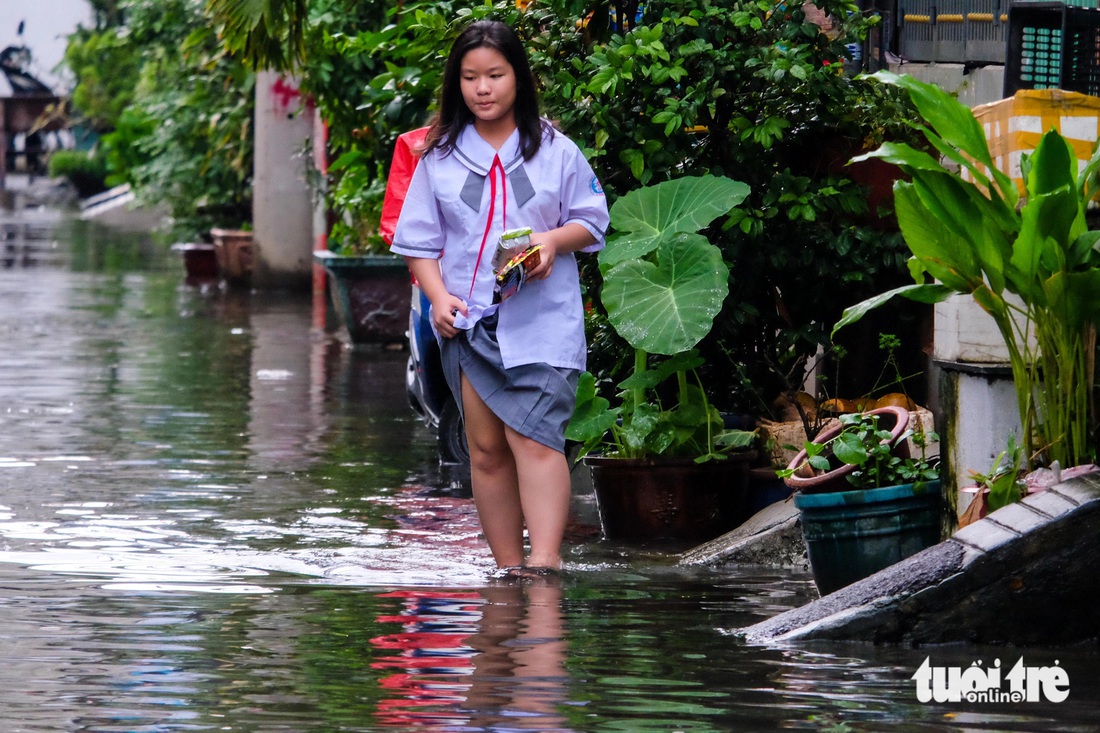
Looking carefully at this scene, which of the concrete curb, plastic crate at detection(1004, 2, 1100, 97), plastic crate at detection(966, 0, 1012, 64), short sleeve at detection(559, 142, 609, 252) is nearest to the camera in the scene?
the concrete curb

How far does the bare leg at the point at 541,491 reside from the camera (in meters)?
5.91

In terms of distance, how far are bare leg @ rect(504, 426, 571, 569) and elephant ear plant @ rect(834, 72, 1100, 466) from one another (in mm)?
1184

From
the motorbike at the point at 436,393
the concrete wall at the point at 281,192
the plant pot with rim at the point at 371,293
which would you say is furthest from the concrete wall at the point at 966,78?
the concrete wall at the point at 281,192

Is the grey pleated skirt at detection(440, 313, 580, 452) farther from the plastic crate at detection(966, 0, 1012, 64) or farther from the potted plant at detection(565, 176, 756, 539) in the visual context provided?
the plastic crate at detection(966, 0, 1012, 64)

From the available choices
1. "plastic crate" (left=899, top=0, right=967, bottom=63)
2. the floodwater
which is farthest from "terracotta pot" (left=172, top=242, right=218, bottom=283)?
"plastic crate" (left=899, top=0, right=967, bottom=63)

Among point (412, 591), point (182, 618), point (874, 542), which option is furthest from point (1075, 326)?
point (182, 618)

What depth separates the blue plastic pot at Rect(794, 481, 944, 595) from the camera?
5.55 m

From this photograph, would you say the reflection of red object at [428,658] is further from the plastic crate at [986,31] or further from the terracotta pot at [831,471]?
the plastic crate at [986,31]

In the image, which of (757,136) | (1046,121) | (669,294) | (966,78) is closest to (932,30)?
(966,78)

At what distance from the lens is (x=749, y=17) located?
7.11 metres

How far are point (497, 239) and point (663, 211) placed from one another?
4.29ft

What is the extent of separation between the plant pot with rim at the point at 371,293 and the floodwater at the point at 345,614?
384cm

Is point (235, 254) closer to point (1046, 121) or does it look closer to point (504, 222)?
point (504, 222)

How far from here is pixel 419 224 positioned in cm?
582
